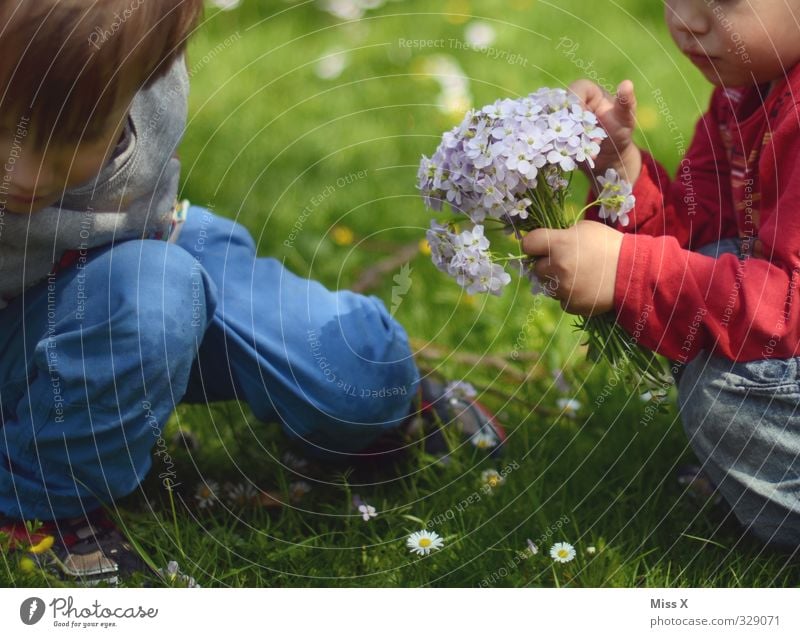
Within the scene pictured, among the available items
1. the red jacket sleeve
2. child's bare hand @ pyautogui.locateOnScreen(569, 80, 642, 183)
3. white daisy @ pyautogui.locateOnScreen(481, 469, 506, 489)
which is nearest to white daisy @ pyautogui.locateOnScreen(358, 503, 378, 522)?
white daisy @ pyautogui.locateOnScreen(481, 469, 506, 489)

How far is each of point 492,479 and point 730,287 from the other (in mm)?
462

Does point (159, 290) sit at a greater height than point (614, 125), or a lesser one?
lesser

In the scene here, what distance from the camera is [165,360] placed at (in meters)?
1.45

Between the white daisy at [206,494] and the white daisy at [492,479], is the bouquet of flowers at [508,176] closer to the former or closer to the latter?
the white daisy at [492,479]

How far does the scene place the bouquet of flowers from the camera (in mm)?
1317

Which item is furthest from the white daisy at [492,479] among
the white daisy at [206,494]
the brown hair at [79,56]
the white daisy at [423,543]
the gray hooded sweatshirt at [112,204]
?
the brown hair at [79,56]

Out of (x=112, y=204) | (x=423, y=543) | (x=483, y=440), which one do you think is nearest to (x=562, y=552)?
(x=423, y=543)

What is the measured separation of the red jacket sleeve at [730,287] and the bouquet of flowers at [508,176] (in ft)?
0.29

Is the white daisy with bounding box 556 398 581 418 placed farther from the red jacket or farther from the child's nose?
the child's nose

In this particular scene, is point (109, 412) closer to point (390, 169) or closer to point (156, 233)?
point (156, 233)

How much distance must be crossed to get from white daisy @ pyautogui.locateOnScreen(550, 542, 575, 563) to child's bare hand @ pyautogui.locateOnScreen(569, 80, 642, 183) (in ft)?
1.65

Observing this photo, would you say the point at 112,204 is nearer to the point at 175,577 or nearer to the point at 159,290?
the point at 159,290

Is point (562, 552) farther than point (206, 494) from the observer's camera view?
No
